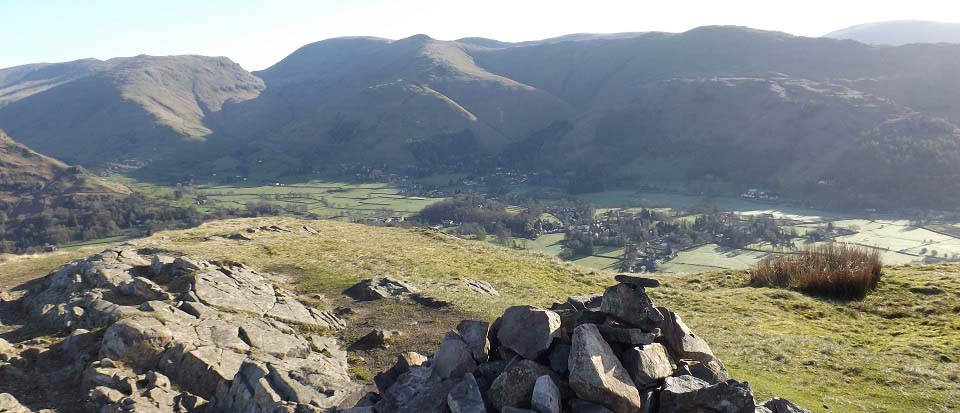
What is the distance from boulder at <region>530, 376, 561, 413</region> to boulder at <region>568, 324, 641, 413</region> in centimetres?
57

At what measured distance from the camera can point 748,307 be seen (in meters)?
35.4

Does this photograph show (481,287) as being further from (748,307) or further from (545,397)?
(545,397)

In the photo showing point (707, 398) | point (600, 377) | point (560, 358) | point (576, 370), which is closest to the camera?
point (707, 398)

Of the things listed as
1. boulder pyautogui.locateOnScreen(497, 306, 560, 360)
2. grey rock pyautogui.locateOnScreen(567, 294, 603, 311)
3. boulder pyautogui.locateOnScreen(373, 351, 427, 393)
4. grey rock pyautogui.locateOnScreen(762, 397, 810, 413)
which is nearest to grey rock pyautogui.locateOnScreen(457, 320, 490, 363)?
boulder pyautogui.locateOnScreen(497, 306, 560, 360)

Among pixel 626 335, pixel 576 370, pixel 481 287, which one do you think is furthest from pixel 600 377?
pixel 481 287

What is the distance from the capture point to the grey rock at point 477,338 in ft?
56.3

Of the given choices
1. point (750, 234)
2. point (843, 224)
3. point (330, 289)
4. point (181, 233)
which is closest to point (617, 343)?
point (330, 289)

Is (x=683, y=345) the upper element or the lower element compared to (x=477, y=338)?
upper

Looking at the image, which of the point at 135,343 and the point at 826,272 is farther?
the point at 826,272

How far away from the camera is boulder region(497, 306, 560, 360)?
15750mm

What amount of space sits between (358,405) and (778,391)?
16371 mm

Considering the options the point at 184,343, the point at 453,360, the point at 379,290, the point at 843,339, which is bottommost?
the point at 379,290

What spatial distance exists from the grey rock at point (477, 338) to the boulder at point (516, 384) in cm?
214

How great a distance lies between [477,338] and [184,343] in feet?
43.8
